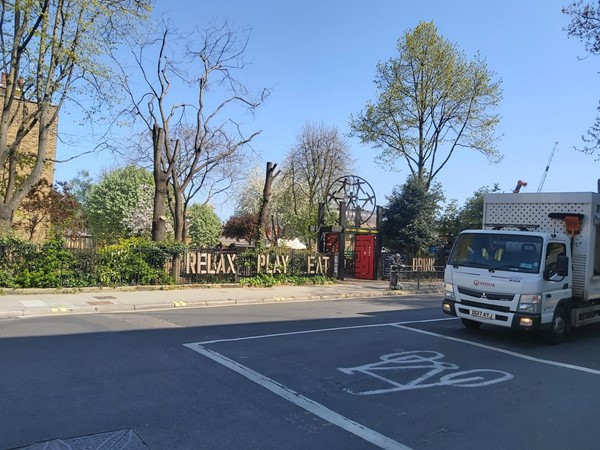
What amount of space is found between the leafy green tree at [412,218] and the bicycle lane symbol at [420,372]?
20.5 metres

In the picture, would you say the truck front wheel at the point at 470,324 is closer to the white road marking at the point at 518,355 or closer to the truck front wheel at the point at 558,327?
the white road marking at the point at 518,355

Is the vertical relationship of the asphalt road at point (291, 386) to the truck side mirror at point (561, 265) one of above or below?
below

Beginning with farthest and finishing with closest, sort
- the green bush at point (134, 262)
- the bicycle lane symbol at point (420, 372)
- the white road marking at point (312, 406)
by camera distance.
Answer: the green bush at point (134, 262) < the bicycle lane symbol at point (420, 372) < the white road marking at point (312, 406)

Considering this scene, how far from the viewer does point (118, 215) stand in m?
46.1

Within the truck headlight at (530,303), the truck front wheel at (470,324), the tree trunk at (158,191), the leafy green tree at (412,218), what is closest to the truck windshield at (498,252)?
the truck headlight at (530,303)

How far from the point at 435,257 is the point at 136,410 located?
2557 centimetres

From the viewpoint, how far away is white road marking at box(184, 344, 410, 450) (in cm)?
454

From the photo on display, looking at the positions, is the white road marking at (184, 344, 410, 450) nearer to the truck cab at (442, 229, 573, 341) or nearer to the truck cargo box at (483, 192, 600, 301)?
the truck cab at (442, 229, 573, 341)

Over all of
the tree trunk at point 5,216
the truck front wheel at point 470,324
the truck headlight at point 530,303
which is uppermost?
the tree trunk at point 5,216

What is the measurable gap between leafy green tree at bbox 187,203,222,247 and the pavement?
29723 millimetres

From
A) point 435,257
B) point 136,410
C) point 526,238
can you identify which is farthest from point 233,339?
point 435,257

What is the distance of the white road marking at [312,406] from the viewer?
4.54 m

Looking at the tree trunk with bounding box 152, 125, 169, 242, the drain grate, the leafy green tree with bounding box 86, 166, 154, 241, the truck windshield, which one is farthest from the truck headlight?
the leafy green tree with bounding box 86, 166, 154, 241

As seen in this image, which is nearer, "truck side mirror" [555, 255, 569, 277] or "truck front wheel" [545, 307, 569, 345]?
"truck side mirror" [555, 255, 569, 277]
